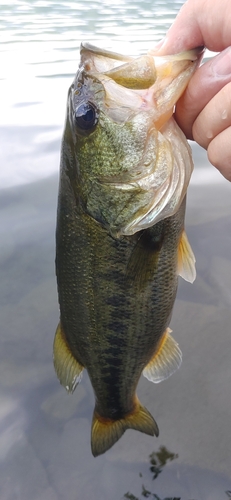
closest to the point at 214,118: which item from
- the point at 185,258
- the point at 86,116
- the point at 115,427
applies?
the point at 86,116

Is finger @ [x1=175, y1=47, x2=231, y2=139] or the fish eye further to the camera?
the fish eye

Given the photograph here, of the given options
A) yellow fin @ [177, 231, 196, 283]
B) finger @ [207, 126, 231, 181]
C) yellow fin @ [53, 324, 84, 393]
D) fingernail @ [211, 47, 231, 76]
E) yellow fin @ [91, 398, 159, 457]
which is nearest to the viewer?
fingernail @ [211, 47, 231, 76]

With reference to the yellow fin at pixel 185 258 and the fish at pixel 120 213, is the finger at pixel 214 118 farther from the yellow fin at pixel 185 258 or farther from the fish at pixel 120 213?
the yellow fin at pixel 185 258

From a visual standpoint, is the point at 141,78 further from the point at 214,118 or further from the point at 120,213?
the point at 120,213

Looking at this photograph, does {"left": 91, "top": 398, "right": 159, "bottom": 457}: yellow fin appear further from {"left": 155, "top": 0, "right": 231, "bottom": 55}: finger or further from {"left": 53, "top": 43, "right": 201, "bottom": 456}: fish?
{"left": 155, "top": 0, "right": 231, "bottom": 55}: finger

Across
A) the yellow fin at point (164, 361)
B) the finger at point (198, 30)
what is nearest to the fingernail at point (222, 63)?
the finger at point (198, 30)

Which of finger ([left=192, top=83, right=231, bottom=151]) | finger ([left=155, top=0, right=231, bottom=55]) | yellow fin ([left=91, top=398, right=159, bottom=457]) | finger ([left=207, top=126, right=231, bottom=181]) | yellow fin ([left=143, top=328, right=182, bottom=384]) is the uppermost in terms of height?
finger ([left=155, top=0, right=231, bottom=55])

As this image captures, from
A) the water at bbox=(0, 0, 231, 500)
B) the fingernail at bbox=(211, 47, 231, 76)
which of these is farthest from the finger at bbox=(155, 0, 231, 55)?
the water at bbox=(0, 0, 231, 500)
